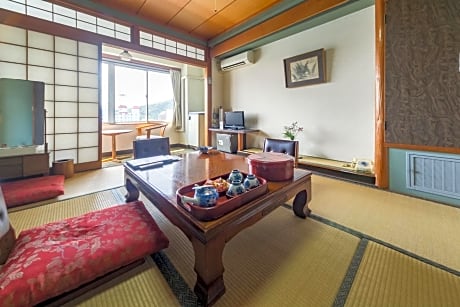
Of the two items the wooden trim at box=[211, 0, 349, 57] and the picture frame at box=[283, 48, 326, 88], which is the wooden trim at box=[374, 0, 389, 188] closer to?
the wooden trim at box=[211, 0, 349, 57]

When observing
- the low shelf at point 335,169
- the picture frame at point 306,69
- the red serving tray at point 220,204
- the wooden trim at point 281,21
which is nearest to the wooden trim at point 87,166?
the red serving tray at point 220,204

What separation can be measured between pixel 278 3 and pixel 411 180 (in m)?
3.20

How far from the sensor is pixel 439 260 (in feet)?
4.53

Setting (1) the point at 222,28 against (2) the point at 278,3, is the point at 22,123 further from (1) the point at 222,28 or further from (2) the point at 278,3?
(2) the point at 278,3

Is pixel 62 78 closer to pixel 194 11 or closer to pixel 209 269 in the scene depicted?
pixel 194 11

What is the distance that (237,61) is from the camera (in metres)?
4.77

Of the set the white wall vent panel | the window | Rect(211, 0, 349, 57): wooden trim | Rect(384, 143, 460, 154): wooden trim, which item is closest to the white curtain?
the window

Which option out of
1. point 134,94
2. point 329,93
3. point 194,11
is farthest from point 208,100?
point 329,93

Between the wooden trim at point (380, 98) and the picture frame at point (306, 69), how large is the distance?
0.95m

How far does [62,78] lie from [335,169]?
4.44 m

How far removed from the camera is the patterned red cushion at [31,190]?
7.32 feet

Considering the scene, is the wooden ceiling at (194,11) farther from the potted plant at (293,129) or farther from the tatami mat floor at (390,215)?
the tatami mat floor at (390,215)

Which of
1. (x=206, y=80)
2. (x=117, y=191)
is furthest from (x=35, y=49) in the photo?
(x=206, y=80)

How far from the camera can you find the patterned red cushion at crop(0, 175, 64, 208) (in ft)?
7.32
